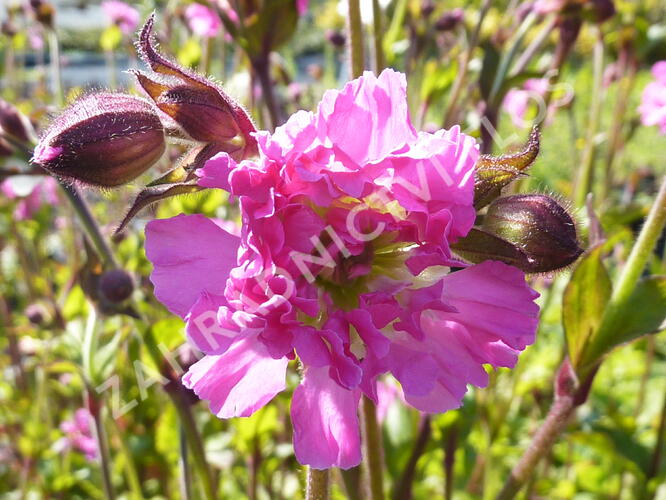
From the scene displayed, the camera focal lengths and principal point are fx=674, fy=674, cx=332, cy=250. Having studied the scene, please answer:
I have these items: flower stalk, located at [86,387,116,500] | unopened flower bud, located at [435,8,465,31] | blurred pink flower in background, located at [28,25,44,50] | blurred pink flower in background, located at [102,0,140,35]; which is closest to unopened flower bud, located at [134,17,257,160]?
flower stalk, located at [86,387,116,500]

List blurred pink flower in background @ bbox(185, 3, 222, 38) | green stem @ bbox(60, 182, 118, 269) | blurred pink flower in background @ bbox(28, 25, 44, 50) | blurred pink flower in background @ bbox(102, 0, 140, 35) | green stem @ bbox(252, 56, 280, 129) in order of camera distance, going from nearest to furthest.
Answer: green stem @ bbox(60, 182, 118, 269) → green stem @ bbox(252, 56, 280, 129) → blurred pink flower in background @ bbox(185, 3, 222, 38) → blurred pink flower in background @ bbox(102, 0, 140, 35) → blurred pink flower in background @ bbox(28, 25, 44, 50)

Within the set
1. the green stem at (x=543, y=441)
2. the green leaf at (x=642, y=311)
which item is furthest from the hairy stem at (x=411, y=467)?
the green leaf at (x=642, y=311)

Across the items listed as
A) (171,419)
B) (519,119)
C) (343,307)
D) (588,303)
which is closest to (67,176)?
(343,307)

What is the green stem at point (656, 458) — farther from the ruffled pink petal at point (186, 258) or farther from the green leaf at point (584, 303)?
the ruffled pink petal at point (186, 258)

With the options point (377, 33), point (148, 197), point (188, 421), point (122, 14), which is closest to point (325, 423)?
point (148, 197)

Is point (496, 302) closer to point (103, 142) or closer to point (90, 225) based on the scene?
point (103, 142)

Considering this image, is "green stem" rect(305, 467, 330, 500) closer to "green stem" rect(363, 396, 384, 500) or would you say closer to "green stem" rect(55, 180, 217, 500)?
"green stem" rect(363, 396, 384, 500)
